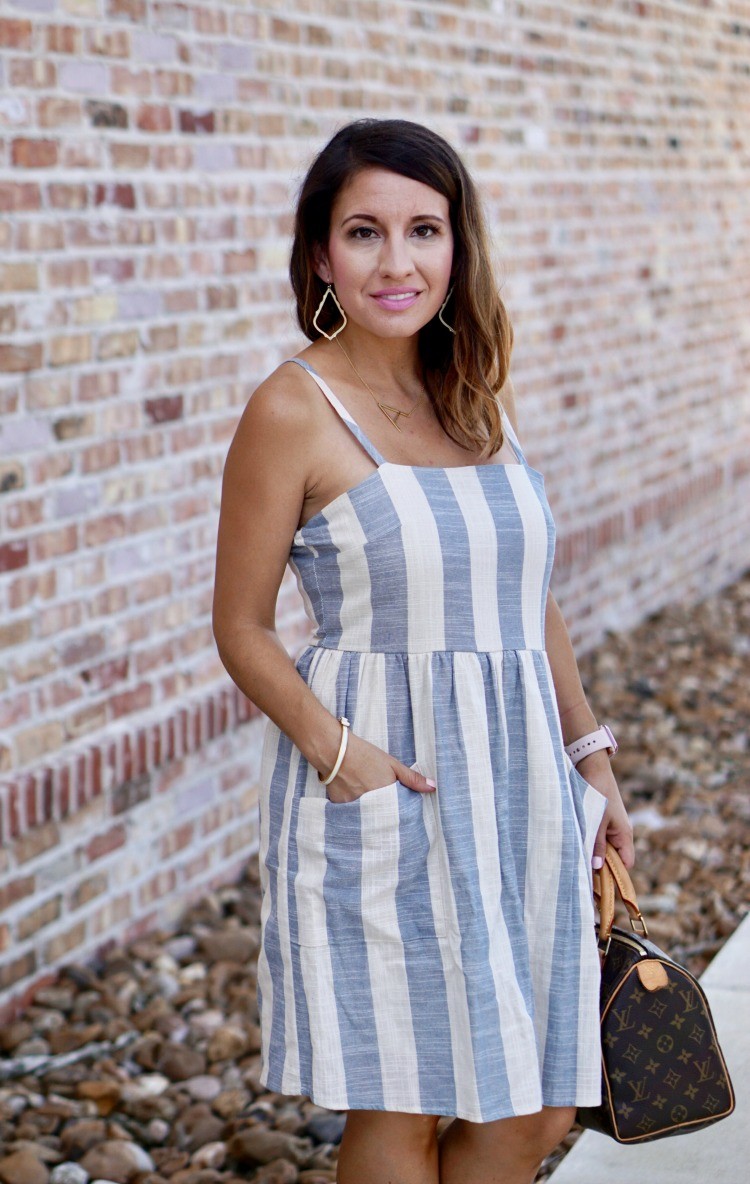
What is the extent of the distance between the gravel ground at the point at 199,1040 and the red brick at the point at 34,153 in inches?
73.2

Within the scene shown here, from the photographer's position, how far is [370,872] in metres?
2.15

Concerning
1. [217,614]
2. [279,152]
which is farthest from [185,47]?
Answer: [217,614]

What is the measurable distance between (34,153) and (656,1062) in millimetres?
2307

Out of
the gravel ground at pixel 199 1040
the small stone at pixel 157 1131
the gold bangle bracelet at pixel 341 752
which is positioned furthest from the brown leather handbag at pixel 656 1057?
the small stone at pixel 157 1131

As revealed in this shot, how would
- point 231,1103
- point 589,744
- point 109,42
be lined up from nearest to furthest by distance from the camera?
point 589,744 → point 231,1103 → point 109,42

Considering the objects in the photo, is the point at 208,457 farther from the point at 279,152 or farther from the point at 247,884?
the point at 247,884

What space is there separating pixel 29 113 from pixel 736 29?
5.80m

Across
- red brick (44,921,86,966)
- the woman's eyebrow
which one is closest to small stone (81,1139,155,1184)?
red brick (44,921,86,966)

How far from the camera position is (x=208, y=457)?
4191 mm

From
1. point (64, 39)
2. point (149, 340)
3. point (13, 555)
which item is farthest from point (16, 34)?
point (13, 555)

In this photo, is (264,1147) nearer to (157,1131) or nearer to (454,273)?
(157,1131)

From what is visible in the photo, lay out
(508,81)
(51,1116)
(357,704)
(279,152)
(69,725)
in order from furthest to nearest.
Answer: (508,81)
(279,152)
(69,725)
(51,1116)
(357,704)

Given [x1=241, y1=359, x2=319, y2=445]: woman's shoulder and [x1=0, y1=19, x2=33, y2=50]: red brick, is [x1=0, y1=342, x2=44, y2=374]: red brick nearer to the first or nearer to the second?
[x1=0, y1=19, x2=33, y2=50]: red brick

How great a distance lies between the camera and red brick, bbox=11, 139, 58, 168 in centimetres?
338
